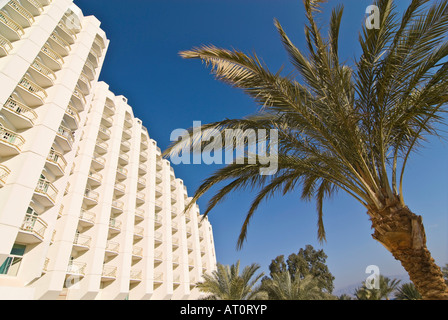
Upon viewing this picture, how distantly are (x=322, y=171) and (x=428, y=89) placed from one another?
258cm

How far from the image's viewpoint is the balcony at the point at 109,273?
23422mm

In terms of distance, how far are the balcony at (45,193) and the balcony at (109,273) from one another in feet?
35.0

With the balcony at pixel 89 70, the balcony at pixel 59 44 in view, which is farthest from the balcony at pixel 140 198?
the balcony at pixel 59 44

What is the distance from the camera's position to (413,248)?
457 centimetres

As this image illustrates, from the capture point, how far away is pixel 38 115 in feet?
51.8

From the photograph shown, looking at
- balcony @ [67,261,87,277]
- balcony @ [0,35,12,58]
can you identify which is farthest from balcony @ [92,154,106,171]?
balcony @ [0,35,12,58]

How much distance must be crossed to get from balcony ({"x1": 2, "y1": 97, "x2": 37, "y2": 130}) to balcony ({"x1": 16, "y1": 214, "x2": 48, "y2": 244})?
557cm

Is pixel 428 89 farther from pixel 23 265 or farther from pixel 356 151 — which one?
pixel 23 265

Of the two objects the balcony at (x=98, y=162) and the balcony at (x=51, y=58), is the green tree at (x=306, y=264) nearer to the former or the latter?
the balcony at (x=98, y=162)

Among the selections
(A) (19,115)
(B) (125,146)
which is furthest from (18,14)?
(B) (125,146)

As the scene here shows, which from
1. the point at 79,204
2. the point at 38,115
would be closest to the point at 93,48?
the point at 38,115

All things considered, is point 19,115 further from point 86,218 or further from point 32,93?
point 86,218

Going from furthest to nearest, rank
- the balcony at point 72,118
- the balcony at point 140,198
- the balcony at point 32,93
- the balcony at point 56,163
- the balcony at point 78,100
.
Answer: the balcony at point 140,198, the balcony at point 78,100, the balcony at point 72,118, the balcony at point 56,163, the balcony at point 32,93
